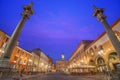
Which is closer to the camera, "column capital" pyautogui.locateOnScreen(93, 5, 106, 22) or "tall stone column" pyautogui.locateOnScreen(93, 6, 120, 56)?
"tall stone column" pyautogui.locateOnScreen(93, 6, 120, 56)

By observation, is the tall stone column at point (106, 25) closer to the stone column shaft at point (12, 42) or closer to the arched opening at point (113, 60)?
the arched opening at point (113, 60)

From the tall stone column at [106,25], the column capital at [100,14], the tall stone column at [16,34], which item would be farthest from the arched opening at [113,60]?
the tall stone column at [16,34]

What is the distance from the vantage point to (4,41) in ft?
99.8

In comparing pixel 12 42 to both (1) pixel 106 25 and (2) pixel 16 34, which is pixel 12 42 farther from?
(1) pixel 106 25


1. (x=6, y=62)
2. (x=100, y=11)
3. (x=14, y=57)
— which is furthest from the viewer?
(x=14, y=57)

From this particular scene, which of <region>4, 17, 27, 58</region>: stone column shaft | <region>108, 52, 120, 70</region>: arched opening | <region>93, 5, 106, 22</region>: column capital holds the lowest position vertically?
<region>108, 52, 120, 70</region>: arched opening

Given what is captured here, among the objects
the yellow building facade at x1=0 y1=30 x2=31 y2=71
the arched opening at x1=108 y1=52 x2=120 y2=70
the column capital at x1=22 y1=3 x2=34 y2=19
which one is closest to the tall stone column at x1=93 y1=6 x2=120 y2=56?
the arched opening at x1=108 y1=52 x2=120 y2=70

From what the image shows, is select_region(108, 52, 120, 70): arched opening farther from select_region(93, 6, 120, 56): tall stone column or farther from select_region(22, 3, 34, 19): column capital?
select_region(22, 3, 34, 19): column capital

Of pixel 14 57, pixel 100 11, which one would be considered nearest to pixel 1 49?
pixel 14 57

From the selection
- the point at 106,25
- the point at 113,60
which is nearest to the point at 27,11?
the point at 106,25

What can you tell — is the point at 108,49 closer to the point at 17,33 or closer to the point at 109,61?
the point at 109,61

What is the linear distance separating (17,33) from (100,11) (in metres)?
14.4

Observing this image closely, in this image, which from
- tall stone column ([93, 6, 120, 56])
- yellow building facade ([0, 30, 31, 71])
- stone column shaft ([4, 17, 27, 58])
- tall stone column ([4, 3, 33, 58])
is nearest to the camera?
stone column shaft ([4, 17, 27, 58])

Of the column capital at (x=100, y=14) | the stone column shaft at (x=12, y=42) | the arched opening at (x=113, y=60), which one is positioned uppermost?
the column capital at (x=100, y=14)
